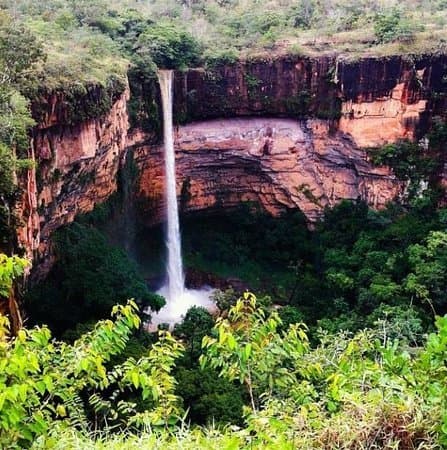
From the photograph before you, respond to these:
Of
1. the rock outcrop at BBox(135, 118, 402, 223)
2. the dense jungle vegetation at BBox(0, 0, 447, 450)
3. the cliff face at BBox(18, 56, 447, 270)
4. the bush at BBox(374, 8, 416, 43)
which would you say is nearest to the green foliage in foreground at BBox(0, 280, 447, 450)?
the dense jungle vegetation at BBox(0, 0, 447, 450)

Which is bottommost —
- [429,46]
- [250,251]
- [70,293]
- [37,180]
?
[250,251]

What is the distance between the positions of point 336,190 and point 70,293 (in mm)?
10060

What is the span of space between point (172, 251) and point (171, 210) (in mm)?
1394

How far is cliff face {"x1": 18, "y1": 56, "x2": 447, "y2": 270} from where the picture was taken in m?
16.8

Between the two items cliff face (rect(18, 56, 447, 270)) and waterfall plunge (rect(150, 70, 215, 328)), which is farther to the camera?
waterfall plunge (rect(150, 70, 215, 328))

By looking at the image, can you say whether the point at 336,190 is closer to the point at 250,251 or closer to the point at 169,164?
the point at 250,251

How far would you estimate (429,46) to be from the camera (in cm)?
1673

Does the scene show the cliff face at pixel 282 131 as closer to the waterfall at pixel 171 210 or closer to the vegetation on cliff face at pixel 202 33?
the waterfall at pixel 171 210

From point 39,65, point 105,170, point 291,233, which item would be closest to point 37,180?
point 39,65

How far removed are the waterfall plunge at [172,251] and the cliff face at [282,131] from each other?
36 cm

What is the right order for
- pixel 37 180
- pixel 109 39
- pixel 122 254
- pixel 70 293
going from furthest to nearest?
pixel 109 39, pixel 122 254, pixel 70 293, pixel 37 180

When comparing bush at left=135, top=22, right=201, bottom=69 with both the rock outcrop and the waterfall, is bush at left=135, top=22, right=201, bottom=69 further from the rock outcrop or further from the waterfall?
the rock outcrop

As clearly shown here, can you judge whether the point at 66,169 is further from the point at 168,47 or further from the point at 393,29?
the point at 393,29

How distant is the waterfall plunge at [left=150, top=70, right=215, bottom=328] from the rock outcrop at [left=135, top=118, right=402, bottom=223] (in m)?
0.38
